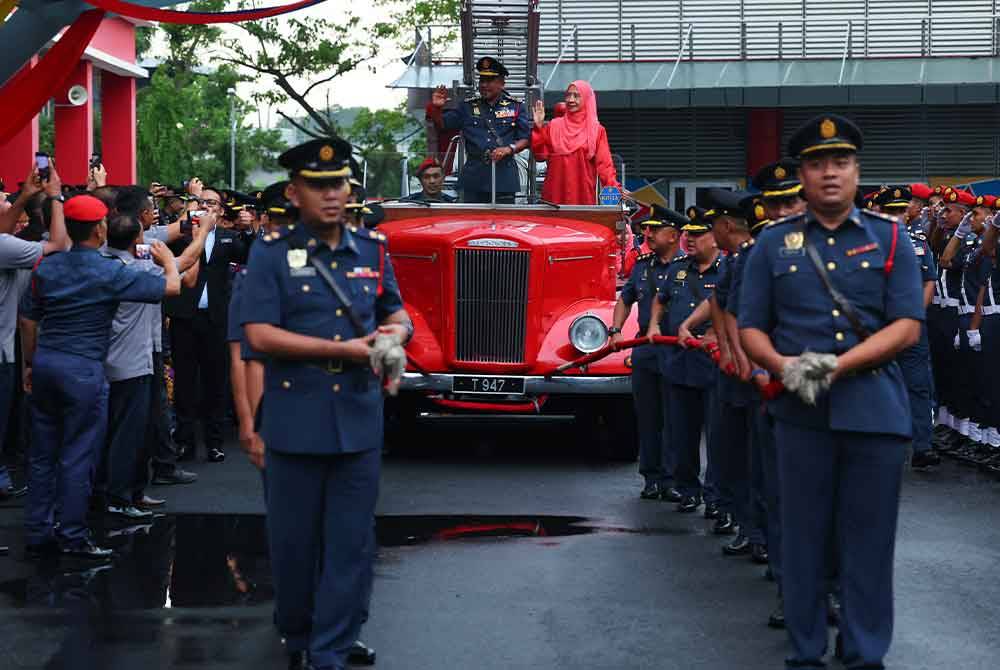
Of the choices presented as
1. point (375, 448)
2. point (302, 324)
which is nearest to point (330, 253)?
point (302, 324)

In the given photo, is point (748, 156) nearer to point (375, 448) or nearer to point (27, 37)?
point (27, 37)

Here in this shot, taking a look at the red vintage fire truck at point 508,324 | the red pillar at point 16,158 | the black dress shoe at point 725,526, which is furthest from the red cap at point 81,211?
the red pillar at point 16,158

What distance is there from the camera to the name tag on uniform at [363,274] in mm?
6252

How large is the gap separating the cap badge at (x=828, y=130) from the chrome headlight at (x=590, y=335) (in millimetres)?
6999

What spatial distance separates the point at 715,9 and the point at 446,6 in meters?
6.07

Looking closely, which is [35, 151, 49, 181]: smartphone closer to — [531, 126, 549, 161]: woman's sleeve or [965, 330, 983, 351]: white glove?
[531, 126, 549, 161]: woman's sleeve

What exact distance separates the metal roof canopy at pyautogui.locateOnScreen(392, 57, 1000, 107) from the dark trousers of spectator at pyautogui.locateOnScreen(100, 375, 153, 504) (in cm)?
2173

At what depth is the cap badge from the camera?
5.95 m

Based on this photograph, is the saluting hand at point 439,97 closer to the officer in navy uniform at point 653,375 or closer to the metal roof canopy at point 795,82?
the officer in navy uniform at point 653,375

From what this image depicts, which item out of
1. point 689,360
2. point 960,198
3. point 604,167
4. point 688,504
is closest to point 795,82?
point 604,167

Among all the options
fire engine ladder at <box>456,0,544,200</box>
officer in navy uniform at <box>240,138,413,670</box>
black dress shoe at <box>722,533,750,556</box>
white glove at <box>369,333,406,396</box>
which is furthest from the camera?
fire engine ladder at <box>456,0,544,200</box>

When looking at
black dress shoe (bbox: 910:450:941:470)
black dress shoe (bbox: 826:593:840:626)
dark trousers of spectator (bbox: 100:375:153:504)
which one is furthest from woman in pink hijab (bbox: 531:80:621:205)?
black dress shoe (bbox: 826:593:840:626)

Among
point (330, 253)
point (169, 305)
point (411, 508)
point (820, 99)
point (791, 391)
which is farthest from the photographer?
point (820, 99)

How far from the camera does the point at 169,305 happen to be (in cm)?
1294
